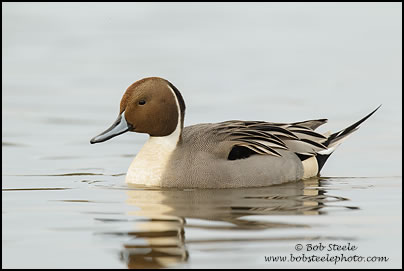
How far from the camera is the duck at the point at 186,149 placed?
32.0ft

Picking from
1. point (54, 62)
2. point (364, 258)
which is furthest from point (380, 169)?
point (54, 62)

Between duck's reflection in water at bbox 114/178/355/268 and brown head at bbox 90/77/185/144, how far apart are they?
23.7 inches

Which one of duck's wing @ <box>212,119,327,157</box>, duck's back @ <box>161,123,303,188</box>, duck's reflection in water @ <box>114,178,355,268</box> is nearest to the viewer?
A: duck's reflection in water @ <box>114,178,355,268</box>

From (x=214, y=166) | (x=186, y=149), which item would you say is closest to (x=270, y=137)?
(x=214, y=166)

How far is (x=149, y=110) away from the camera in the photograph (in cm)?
984

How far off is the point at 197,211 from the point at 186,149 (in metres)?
1.35

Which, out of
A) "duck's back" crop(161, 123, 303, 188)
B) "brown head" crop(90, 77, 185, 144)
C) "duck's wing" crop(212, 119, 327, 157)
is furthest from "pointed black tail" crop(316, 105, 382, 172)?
"brown head" crop(90, 77, 185, 144)

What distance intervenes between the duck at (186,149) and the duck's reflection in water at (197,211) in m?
0.14

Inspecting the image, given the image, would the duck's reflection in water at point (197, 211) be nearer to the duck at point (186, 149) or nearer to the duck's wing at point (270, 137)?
the duck at point (186, 149)

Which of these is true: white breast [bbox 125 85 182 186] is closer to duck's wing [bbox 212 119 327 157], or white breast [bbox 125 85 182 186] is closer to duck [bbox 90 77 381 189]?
duck [bbox 90 77 381 189]

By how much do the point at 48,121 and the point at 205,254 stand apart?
660 cm

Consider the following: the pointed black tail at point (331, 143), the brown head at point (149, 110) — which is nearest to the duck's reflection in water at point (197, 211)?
the pointed black tail at point (331, 143)

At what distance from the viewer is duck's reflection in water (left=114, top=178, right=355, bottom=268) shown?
7309 mm

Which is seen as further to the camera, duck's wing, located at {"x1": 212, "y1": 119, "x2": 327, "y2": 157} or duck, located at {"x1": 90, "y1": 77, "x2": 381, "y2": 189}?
duck's wing, located at {"x1": 212, "y1": 119, "x2": 327, "y2": 157}
